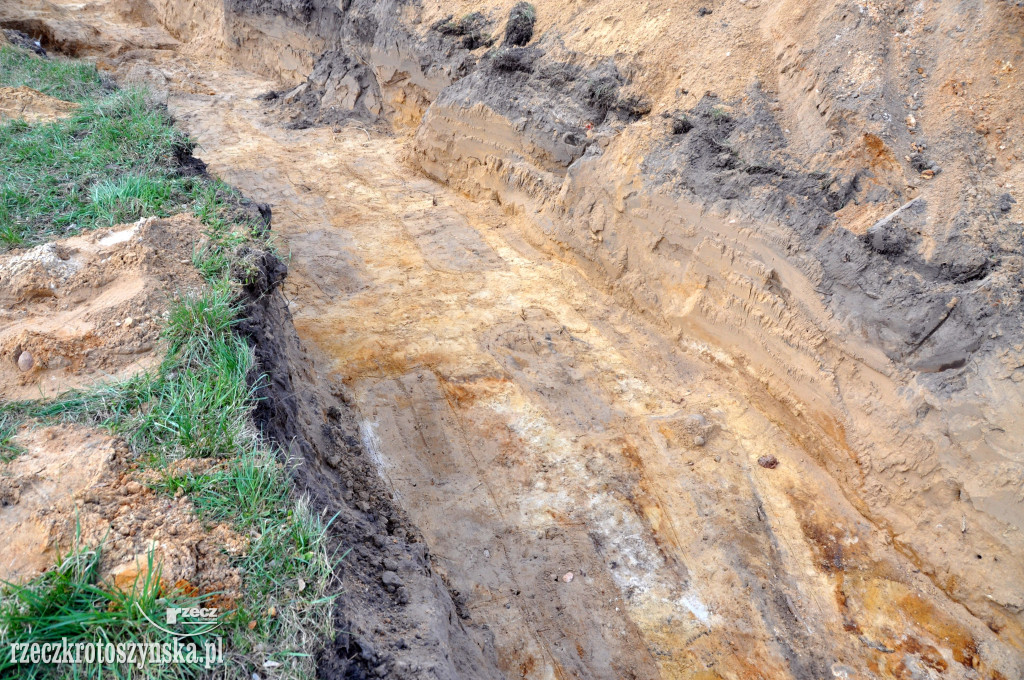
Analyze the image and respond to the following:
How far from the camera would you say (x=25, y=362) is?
2.83m

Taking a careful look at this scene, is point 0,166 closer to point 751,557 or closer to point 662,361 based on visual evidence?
point 662,361

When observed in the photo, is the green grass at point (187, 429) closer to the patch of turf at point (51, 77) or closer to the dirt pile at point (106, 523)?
the dirt pile at point (106, 523)

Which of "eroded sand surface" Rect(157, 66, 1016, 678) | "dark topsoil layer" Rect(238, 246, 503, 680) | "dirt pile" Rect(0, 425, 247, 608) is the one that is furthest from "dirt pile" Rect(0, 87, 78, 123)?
"dirt pile" Rect(0, 425, 247, 608)

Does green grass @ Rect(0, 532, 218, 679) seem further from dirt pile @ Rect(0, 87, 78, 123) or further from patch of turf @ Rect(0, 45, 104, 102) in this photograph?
patch of turf @ Rect(0, 45, 104, 102)

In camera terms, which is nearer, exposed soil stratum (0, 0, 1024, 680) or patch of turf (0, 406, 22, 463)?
patch of turf (0, 406, 22, 463)

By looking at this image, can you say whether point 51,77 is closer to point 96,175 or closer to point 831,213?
point 96,175

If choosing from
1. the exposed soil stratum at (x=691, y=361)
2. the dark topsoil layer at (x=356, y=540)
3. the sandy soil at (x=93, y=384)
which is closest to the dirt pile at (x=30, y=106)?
the exposed soil stratum at (x=691, y=361)

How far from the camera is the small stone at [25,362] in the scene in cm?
282

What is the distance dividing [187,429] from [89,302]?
1129 millimetres

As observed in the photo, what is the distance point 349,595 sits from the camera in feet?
8.38

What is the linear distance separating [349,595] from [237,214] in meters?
2.75

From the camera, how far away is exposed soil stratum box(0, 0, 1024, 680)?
3.39 m

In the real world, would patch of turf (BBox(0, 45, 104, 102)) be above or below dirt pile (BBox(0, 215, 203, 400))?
below

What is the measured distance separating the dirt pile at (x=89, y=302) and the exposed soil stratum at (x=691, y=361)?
585 mm
